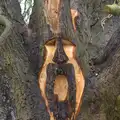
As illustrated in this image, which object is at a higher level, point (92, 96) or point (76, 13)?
point (76, 13)

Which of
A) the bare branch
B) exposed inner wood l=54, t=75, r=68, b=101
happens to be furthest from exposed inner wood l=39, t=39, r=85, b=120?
the bare branch

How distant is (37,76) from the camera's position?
73.9 inches

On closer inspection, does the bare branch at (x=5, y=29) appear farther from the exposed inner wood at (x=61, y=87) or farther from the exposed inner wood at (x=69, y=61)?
the exposed inner wood at (x=61, y=87)

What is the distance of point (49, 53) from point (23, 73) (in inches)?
8.3

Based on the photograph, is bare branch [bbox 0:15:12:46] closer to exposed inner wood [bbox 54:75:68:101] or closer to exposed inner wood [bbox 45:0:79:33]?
exposed inner wood [bbox 45:0:79:33]

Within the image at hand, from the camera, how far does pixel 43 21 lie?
6.10 feet

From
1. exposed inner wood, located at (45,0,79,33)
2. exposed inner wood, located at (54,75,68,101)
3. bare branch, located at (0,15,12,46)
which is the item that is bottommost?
exposed inner wood, located at (54,75,68,101)

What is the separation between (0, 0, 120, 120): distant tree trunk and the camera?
1760 mm

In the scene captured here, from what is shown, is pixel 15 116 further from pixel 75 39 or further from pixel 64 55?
pixel 75 39

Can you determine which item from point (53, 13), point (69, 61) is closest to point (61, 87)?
point (69, 61)

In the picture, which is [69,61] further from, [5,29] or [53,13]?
[5,29]

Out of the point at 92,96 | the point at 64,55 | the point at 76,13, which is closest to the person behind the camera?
the point at 64,55

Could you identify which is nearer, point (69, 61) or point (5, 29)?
point (69, 61)

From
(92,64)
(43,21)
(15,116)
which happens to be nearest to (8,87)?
(15,116)
